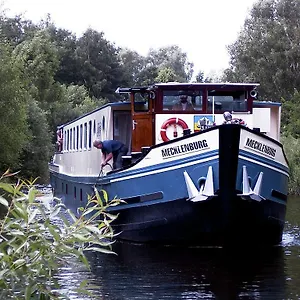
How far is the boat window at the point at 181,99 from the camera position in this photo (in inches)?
610

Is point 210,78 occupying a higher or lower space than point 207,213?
higher

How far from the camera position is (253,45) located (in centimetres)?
4688

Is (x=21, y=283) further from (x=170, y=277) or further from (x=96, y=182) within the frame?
(x=96, y=182)

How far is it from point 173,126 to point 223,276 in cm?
448

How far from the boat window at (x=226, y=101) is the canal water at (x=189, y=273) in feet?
9.80

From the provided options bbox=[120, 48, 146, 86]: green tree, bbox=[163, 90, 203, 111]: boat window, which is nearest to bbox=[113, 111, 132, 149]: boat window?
bbox=[163, 90, 203, 111]: boat window

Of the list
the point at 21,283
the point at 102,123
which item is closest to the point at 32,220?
the point at 21,283

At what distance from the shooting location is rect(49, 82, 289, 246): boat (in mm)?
12953

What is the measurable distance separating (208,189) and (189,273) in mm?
1629

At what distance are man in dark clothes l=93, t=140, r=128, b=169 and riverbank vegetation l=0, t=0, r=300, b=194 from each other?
1284 centimetres

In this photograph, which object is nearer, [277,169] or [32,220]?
[32,220]

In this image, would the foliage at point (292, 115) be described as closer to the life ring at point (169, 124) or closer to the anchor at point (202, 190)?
the life ring at point (169, 124)

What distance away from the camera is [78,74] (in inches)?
2453

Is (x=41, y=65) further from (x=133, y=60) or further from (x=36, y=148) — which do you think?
(x=133, y=60)
